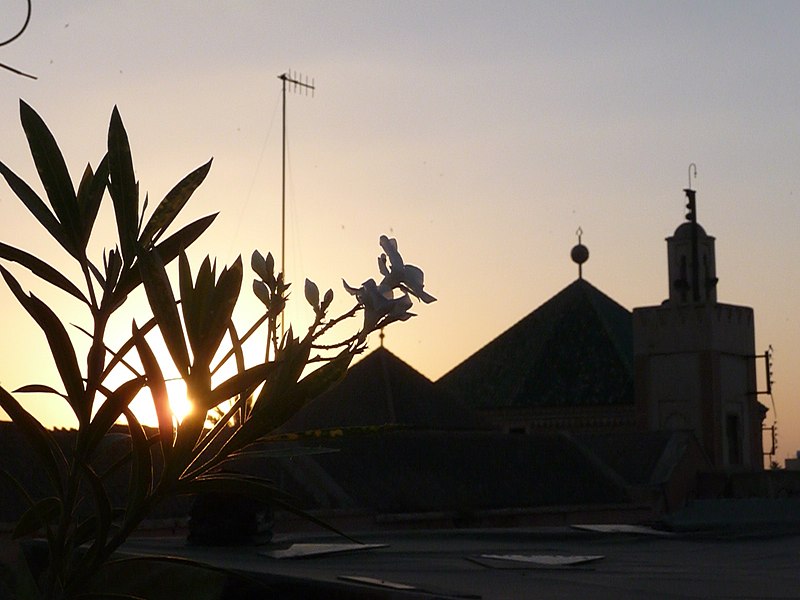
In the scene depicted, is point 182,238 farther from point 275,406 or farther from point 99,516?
point 99,516

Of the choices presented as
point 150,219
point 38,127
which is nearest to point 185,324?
point 150,219

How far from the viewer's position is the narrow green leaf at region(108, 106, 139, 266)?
7.14 feet

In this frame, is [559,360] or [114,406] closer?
[114,406]

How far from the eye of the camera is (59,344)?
2.12 metres

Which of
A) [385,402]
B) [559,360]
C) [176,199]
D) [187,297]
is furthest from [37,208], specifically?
[559,360]

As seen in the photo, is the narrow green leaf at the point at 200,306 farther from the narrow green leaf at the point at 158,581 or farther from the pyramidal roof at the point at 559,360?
the pyramidal roof at the point at 559,360

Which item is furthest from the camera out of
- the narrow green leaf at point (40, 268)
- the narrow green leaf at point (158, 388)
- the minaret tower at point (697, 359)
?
the minaret tower at point (697, 359)

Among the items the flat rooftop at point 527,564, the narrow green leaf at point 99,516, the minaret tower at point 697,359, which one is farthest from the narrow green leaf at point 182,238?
the minaret tower at point 697,359

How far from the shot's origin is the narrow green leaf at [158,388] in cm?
200

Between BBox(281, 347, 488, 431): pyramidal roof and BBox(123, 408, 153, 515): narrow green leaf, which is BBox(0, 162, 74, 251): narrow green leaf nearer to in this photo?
BBox(123, 408, 153, 515): narrow green leaf

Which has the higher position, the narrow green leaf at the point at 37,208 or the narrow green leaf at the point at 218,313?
the narrow green leaf at the point at 37,208

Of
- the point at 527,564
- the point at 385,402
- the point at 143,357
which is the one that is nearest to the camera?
the point at 143,357

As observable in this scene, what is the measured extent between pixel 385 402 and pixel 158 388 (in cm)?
3403

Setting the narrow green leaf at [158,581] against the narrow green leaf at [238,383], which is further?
the narrow green leaf at [158,581]
